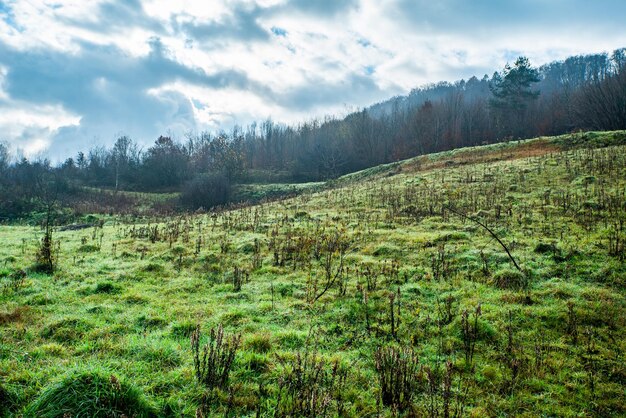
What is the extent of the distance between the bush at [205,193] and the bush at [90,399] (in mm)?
40373

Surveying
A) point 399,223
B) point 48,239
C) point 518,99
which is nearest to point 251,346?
point 48,239

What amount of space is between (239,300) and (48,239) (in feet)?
21.4

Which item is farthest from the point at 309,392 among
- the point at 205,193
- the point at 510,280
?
the point at 205,193

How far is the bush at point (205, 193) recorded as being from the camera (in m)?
43.8

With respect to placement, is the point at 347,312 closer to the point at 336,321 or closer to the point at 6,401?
the point at 336,321

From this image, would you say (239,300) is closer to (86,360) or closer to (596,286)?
(86,360)

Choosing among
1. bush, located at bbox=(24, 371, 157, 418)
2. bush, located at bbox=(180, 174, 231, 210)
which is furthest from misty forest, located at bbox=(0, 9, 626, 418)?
bush, located at bbox=(180, 174, 231, 210)

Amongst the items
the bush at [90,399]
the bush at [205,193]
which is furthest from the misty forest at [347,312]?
the bush at [205,193]

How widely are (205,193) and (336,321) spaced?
40.3 meters

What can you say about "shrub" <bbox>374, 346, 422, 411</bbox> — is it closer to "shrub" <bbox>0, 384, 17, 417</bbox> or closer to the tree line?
"shrub" <bbox>0, 384, 17, 417</bbox>

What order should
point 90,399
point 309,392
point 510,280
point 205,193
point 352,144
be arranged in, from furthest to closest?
point 352,144 → point 205,193 → point 510,280 → point 309,392 → point 90,399

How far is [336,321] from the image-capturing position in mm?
6695

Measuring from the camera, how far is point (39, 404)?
3.57m

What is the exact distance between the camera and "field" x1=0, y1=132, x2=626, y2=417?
4.23 meters
